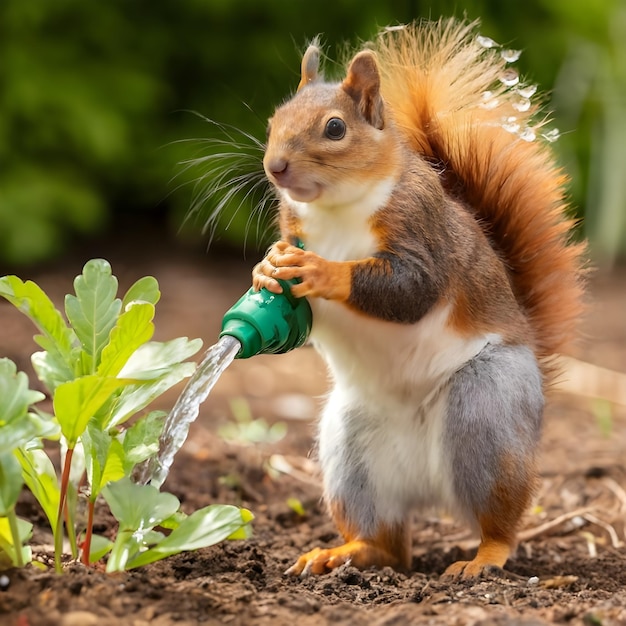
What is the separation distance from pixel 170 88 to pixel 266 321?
4.49 metres

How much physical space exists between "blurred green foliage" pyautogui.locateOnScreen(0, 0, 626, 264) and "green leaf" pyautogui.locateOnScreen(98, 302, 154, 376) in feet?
12.4

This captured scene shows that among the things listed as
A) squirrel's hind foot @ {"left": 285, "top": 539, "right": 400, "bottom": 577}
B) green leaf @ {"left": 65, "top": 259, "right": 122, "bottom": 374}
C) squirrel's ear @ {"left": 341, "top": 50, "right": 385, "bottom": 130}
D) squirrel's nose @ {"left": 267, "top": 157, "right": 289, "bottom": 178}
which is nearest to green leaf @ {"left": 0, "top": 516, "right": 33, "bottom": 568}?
green leaf @ {"left": 65, "top": 259, "right": 122, "bottom": 374}

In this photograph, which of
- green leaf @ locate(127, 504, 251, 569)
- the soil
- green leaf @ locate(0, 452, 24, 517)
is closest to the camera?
green leaf @ locate(0, 452, 24, 517)

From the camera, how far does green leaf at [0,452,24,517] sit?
1.64m

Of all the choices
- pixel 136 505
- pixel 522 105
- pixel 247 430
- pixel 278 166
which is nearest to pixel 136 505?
pixel 136 505

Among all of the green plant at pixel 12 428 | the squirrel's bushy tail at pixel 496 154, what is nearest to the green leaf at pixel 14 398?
the green plant at pixel 12 428

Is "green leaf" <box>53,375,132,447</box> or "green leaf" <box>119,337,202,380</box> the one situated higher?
"green leaf" <box>119,337,202,380</box>

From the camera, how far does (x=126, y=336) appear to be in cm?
188

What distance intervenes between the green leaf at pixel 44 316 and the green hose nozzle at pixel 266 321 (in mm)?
315

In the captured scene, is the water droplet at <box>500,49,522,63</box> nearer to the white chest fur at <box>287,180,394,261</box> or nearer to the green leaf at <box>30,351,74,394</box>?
the white chest fur at <box>287,180,394,261</box>

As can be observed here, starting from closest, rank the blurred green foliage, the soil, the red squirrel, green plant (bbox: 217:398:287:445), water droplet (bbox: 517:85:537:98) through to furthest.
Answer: the soil < the red squirrel < water droplet (bbox: 517:85:537:98) < green plant (bbox: 217:398:287:445) < the blurred green foliage

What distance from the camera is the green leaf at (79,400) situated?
1.77 m

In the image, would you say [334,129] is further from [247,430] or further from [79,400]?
[247,430]

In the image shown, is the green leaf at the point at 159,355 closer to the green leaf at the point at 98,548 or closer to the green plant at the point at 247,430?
the green leaf at the point at 98,548
